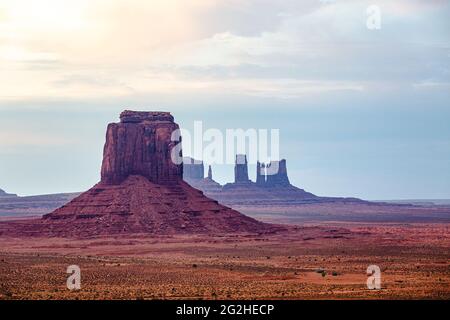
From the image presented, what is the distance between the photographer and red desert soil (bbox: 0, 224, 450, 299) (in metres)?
57.2

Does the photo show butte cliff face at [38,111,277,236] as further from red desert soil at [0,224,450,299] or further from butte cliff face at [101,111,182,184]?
red desert soil at [0,224,450,299]

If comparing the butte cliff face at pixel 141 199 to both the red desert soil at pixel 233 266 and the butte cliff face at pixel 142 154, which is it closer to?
the butte cliff face at pixel 142 154

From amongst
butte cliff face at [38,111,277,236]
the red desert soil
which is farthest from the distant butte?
the red desert soil

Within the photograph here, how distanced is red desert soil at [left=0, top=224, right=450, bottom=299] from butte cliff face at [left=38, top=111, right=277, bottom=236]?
20.2ft

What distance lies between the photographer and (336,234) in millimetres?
136625

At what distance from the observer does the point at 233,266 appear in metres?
83.0

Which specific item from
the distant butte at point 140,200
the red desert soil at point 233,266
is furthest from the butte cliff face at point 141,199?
the red desert soil at point 233,266

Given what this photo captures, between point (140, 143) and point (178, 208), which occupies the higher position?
point (140, 143)

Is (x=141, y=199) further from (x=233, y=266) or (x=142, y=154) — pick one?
(x=233, y=266)

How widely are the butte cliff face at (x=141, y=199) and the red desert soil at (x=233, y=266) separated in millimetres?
6150

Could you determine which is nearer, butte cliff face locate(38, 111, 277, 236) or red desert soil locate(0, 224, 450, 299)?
red desert soil locate(0, 224, 450, 299)

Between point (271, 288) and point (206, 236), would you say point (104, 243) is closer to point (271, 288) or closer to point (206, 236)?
point (206, 236)
